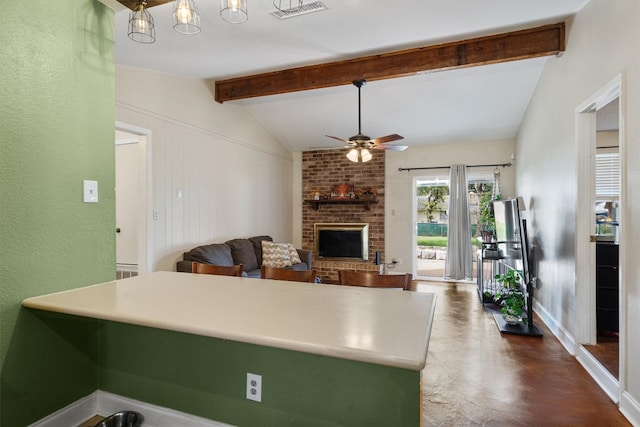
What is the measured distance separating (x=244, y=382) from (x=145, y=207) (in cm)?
286

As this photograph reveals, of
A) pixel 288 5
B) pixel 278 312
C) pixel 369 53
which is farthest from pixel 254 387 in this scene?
pixel 369 53

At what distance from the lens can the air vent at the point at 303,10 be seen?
2.72 metres

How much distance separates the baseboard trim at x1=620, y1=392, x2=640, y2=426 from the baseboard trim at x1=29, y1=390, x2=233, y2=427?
2.26m

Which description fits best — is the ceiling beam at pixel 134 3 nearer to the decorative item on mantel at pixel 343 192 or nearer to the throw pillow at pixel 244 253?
the throw pillow at pixel 244 253

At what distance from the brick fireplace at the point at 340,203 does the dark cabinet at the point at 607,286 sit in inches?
135

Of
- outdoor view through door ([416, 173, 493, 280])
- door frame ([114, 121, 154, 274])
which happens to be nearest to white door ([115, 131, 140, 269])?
door frame ([114, 121, 154, 274])

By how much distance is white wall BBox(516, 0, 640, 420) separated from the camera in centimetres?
209

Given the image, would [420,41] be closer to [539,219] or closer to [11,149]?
[539,219]

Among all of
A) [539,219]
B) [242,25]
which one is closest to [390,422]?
[242,25]

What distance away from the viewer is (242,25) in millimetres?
3002

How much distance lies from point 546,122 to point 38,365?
4786 millimetres

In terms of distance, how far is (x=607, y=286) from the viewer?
10.8ft

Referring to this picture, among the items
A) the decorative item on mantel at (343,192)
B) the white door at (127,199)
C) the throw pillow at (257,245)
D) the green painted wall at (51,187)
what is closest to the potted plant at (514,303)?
the decorative item on mantel at (343,192)

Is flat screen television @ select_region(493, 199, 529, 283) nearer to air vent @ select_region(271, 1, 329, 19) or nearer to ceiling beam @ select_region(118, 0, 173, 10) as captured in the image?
air vent @ select_region(271, 1, 329, 19)
